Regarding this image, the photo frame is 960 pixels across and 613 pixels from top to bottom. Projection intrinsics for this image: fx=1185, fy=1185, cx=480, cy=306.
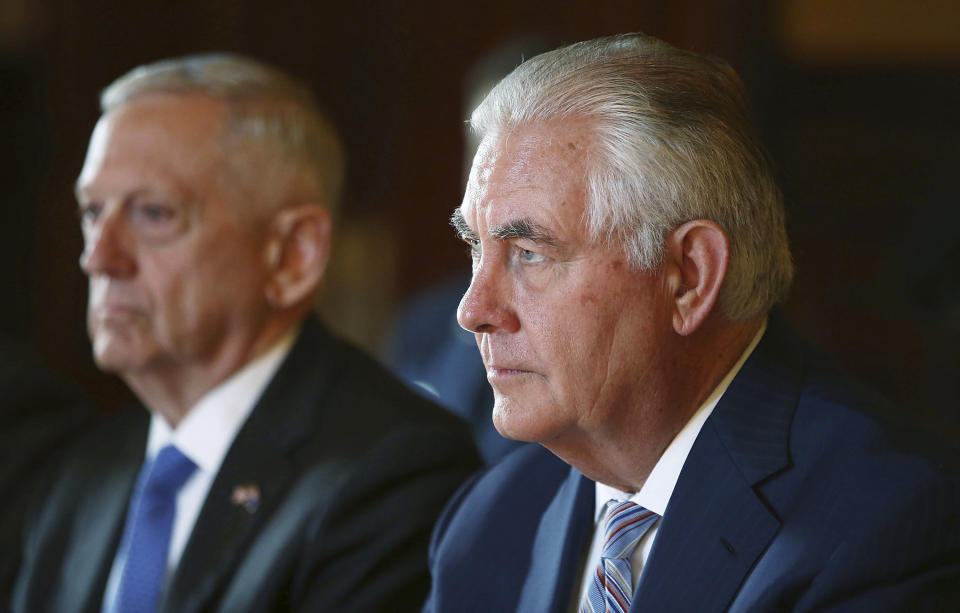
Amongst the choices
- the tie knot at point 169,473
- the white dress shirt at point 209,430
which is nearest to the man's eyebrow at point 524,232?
the white dress shirt at point 209,430

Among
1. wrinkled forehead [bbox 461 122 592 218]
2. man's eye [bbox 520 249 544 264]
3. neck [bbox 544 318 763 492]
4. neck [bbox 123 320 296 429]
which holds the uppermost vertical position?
wrinkled forehead [bbox 461 122 592 218]

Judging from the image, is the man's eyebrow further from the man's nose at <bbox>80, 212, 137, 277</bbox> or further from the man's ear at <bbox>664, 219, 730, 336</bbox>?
the man's nose at <bbox>80, 212, 137, 277</bbox>

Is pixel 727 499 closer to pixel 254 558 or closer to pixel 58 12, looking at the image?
pixel 254 558

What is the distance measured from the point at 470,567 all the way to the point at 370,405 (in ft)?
1.65

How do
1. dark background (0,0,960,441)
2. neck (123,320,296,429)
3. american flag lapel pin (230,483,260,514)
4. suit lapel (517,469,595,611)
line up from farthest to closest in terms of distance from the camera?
dark background (0,0,960,441) < neck (123,320,296,429) < american flag lapel pin (230,483,260,514) < suit lapel (517,469,595,611)

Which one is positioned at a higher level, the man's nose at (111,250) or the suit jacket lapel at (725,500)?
the man's nose at (111,250)

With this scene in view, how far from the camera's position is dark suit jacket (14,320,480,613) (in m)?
1.92

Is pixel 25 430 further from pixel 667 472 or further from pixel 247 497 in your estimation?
pixel 667 472

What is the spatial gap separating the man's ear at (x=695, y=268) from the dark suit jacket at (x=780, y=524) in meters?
0.12

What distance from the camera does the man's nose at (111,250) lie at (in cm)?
223

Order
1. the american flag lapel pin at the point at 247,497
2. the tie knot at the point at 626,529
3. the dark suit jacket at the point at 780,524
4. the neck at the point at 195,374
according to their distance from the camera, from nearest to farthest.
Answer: the dark suit jacket at the point at 780,524 < the tie knot at the point at 626,529 < the american flag lapel pin at the point at 247,497 < the neck at the point at 195,374

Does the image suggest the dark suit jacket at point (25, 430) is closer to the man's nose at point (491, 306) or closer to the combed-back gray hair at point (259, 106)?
the combed-back gray hair at point (259, 106)

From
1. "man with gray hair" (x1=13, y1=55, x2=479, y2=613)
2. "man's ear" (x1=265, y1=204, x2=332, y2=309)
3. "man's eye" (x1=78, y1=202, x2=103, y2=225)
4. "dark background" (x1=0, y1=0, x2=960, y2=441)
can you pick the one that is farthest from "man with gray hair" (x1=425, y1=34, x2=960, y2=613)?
"dark background" (x1=0, y1=0, x2=960, y2=441)

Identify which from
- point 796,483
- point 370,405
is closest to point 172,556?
point 370,405
